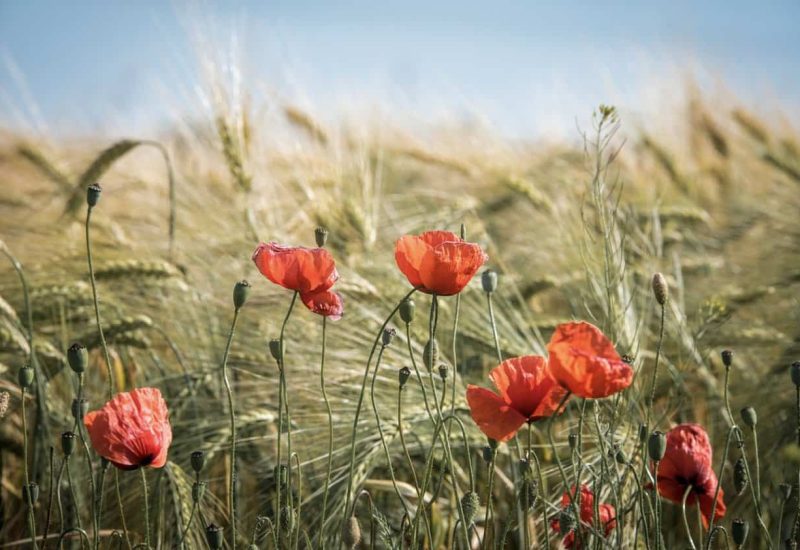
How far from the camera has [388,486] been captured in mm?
1556

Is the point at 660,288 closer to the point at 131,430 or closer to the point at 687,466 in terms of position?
the point at 687,466

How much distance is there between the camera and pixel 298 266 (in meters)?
1.13

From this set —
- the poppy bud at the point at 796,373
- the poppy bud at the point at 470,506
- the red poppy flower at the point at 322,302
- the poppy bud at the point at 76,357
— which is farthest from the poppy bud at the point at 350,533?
the poppy bud at the point at 796,373

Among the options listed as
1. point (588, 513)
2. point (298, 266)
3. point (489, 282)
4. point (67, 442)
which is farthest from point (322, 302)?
point (588, 513)

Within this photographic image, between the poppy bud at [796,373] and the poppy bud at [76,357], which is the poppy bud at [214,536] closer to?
the poppy bud at [76,357]

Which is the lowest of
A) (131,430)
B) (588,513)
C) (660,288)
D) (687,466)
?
(588,513)

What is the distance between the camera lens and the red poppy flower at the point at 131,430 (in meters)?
1.08

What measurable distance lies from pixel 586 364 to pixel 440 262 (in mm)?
212

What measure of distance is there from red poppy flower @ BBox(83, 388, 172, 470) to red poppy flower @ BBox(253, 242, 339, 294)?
20cm

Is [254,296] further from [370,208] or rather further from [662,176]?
[662,176]

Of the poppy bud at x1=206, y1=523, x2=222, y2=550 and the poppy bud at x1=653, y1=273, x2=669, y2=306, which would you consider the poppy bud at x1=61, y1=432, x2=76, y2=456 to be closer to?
the poppy bud at x1=206, y1=523, x2=222, y2=550

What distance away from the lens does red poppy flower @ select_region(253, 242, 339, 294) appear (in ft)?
3.69

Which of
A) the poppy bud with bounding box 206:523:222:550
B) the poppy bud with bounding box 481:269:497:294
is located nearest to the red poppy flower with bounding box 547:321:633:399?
the poppy bud with bounding box 481:269:497:294

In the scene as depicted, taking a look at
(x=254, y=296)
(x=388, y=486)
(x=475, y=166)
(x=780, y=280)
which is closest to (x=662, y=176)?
(x=475, y=166)
